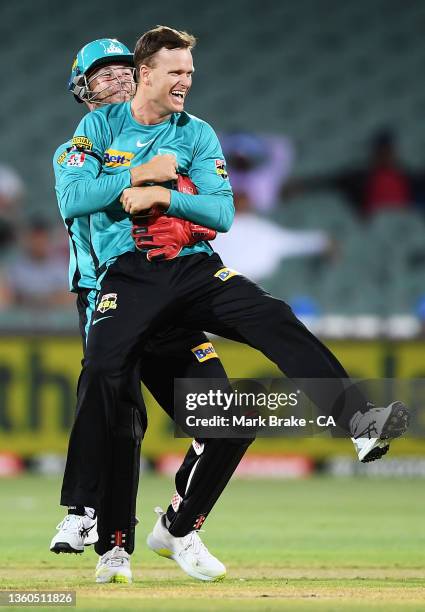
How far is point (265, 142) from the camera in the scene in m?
16.1

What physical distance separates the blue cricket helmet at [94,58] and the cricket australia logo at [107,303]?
1.09 m

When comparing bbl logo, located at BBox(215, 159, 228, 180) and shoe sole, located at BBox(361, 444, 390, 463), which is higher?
bbl logo, located at BBox(215, 159, 228, 180)

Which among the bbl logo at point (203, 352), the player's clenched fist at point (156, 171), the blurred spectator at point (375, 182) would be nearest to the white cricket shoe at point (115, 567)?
the bbl logo at point (203, 352)

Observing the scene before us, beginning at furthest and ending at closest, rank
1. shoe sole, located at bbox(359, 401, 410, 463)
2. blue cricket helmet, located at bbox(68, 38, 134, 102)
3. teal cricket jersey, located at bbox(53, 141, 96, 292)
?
blue cricket helmet, located at bbox(68, 38, 134, 102), teal cricket jersey, located at bbox(53, 141, 96, 292), shoe sole, located at bbox(359, 401, 410, 463)

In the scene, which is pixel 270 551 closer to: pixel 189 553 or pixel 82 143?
pixel 189 553

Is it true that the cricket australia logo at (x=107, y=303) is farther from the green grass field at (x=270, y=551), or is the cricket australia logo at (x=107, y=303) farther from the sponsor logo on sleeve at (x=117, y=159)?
the green grass field at (x=270, y=551)

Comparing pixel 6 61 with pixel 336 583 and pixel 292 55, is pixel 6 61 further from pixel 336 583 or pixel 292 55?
pixel 336 583

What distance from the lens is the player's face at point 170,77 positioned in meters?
4.94

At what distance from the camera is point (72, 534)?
16.1 ft

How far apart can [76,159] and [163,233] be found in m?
0.43

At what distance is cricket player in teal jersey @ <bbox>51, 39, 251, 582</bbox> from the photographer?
5207 millimetres

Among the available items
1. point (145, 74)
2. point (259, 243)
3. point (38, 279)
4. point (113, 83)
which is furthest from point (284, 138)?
point (145, 74)

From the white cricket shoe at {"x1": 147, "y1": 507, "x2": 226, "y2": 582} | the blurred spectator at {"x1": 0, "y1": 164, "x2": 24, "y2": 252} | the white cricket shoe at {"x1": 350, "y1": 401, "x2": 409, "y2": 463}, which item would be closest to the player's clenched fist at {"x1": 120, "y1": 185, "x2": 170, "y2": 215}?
the white cricket shoe at {"x1": 350, "y1": 401, "x2": 409, "y2": 463}

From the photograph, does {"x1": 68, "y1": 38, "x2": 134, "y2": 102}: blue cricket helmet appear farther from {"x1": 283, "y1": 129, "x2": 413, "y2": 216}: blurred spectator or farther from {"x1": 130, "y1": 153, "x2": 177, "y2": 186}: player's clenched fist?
{"x1": 283, "y1": 129, "x2": 413, "y2": 216}: blurred spectator
